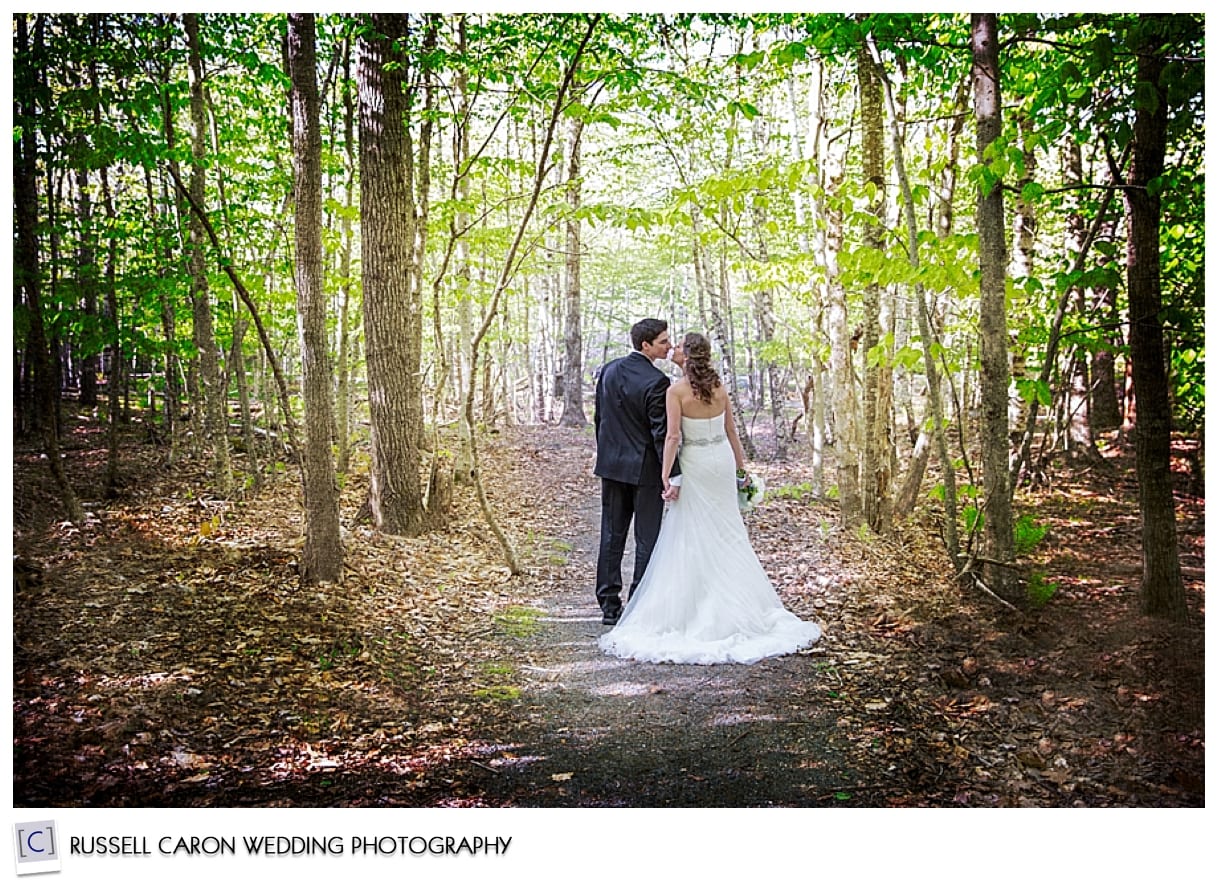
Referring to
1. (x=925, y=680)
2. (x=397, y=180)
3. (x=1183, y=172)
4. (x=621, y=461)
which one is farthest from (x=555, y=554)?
(x=1183, y=172)

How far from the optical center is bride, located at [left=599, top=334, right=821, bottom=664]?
3295mm

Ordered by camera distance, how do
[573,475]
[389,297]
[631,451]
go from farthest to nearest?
[573,475] → [389,297] → [631,451]

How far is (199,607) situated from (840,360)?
3.37 meters

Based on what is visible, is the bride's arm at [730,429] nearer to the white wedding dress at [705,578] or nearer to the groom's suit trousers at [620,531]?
the white wedding dress at [705,578]

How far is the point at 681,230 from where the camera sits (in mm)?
4445

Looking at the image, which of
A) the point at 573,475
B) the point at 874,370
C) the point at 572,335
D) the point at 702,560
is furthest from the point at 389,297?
the point at 572,335

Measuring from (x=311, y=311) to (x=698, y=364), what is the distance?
1.62 metres

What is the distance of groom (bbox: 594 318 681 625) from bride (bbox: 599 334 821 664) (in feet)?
0.32

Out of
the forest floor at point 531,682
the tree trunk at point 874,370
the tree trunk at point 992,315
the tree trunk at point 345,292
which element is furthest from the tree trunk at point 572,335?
the forest floor at point 531,682

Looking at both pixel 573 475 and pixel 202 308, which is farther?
pixel 573 475

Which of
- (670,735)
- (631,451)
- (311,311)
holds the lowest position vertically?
(670,735)

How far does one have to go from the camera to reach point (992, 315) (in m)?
3.29

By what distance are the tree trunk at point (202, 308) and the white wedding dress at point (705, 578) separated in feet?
6.32

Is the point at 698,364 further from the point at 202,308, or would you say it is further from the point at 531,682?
the point at 202,308
